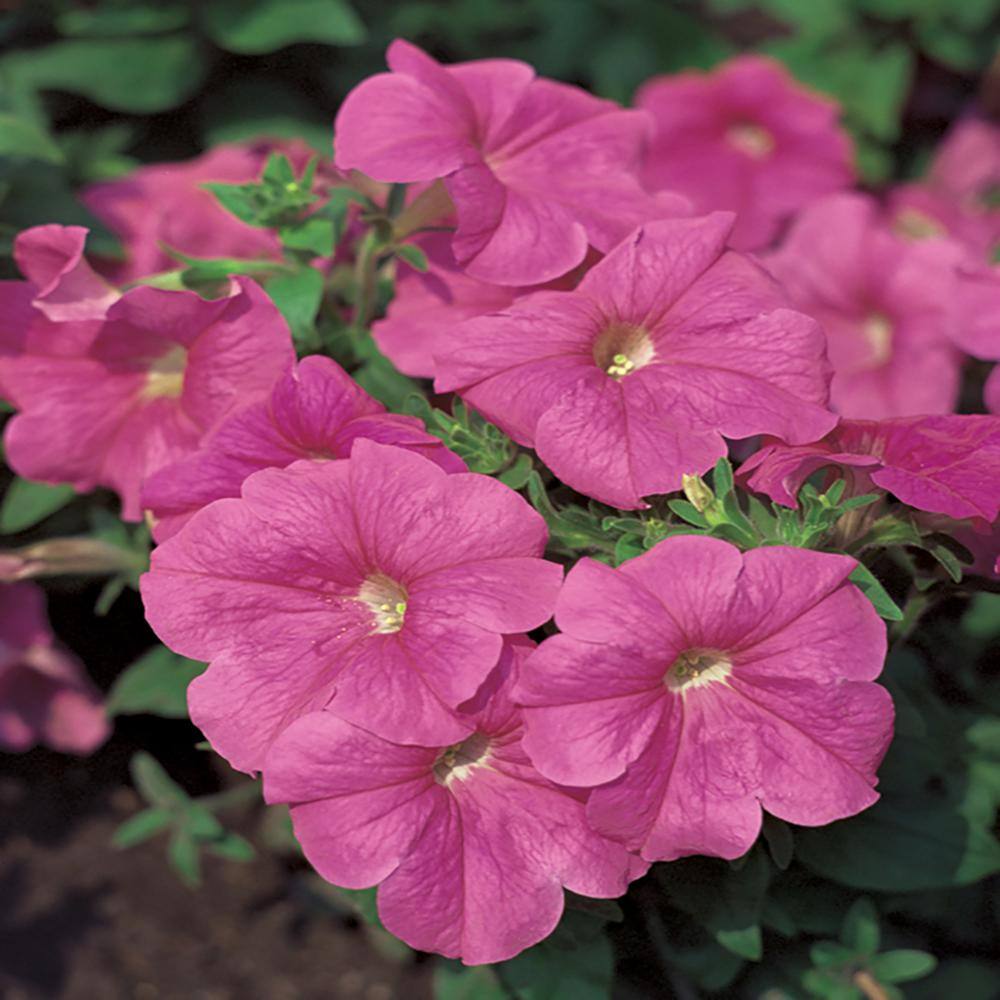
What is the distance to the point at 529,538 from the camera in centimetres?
88

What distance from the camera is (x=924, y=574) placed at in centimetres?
105

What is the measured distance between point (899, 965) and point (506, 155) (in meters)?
0.93

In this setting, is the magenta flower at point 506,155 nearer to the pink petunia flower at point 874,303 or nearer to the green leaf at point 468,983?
the pink petunia flower at point 874,303

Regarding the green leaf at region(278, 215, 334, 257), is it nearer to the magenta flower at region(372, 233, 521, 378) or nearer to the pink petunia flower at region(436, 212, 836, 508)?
the magenta flower at region(372, 233, 521, 378)

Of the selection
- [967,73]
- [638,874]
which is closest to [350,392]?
[638,874]

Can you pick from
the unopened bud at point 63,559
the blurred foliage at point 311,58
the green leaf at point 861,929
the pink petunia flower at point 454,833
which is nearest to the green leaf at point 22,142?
the blurred foliage at point 311,58

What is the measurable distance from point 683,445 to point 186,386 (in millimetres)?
475

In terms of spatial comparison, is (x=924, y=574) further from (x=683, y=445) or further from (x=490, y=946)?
(x=490, y=946)

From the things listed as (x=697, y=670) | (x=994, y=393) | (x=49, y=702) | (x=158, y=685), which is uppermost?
(x=994, y=393)

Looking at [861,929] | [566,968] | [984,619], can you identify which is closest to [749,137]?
[984,619]

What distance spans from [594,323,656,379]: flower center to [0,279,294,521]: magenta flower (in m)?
0.30

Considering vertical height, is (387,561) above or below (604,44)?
above

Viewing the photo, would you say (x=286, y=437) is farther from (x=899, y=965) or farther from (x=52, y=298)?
(x=899, y=965)

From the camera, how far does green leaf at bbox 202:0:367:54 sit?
185cm
